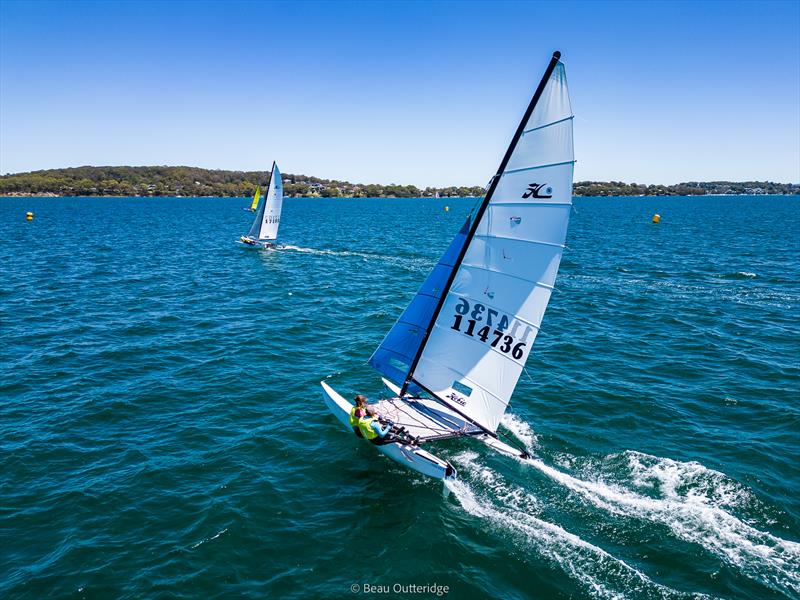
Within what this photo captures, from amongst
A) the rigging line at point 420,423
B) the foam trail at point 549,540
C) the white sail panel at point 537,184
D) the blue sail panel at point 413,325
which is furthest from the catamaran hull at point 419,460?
the white sail panel at point 537,184

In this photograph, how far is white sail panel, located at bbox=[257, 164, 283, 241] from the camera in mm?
57500

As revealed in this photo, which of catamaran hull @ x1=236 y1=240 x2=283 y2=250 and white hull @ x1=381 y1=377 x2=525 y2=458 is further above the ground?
catamaran hull @ x1=236 y1=240 x2=283 y2=250

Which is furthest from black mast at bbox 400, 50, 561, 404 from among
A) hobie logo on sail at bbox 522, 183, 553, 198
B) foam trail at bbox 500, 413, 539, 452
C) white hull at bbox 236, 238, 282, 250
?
white hull at bbox 236, 238, 282, 250

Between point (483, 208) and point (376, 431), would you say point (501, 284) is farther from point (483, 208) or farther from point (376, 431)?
point (376, 431)

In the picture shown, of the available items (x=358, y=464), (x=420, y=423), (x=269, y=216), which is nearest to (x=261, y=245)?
(x=269, y=216)

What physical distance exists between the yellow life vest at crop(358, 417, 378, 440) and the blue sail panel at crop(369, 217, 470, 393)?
9.90ft

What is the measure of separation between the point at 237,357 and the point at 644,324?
997 inches

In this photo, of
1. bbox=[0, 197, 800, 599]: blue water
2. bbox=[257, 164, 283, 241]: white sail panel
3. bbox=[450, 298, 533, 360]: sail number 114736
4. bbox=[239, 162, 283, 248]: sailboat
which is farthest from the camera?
bbox=[239, 162, 283, 248]: sailboat

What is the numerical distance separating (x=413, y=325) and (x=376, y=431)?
4.37 meters

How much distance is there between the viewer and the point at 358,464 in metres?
16.1

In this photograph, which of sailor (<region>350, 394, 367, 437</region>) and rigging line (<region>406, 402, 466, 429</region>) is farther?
rigging line (<region>406, 402, 466, 429</region>)

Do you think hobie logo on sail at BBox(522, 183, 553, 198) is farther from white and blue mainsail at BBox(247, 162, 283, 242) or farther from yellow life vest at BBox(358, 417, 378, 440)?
white and blue mainsail at BBox(247, 162, 283, 242)

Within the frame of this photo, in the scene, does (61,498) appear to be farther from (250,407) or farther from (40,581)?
(250,407)

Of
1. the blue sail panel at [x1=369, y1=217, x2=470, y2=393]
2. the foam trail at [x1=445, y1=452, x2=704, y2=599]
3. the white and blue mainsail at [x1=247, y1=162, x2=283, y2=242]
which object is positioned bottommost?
the foam trail at [x1=445, y1=452, x2=704, y2=599]
